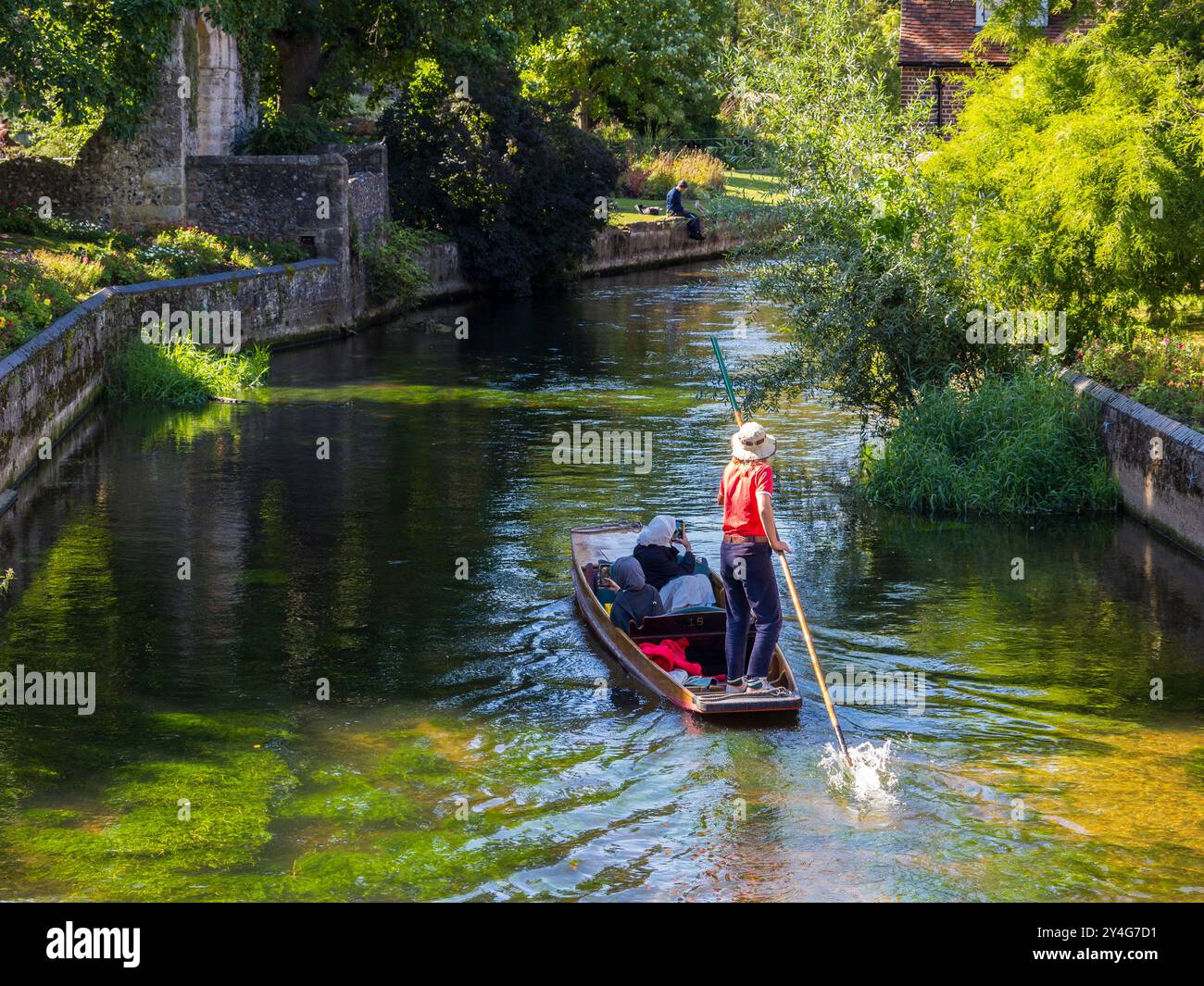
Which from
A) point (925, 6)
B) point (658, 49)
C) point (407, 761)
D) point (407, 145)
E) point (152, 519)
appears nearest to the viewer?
point (407, 761)

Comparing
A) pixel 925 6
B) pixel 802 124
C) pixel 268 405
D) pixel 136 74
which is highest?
pixel 925 6

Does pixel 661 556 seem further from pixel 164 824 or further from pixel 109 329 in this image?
pixel 109 329

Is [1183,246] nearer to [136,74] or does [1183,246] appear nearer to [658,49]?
[136,74]

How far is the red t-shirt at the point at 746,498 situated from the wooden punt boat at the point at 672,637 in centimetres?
94

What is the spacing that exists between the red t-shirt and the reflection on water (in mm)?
1284

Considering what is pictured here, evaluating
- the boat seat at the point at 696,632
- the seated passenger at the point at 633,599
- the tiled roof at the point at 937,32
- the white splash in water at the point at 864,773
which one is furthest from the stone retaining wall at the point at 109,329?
the tiled roof at the point at 937,32

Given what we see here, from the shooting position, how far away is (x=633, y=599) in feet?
39.8

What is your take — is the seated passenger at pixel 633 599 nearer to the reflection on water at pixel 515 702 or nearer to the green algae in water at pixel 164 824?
the reflection on water at pixel 515 702

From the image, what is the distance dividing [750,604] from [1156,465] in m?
6.34

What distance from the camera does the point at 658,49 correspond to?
54625 millimetres

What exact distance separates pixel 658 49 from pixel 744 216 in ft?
124

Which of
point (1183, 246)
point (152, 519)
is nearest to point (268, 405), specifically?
point (152, 519)

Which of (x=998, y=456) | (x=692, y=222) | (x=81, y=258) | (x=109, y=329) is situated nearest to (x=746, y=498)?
(x=998, y=456)

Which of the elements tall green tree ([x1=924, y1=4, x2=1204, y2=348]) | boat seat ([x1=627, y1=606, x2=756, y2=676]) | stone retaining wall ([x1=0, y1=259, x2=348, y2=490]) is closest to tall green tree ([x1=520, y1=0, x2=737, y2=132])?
stone retaining wall ([x1=0, y1=259, x2=348, y2=490])
